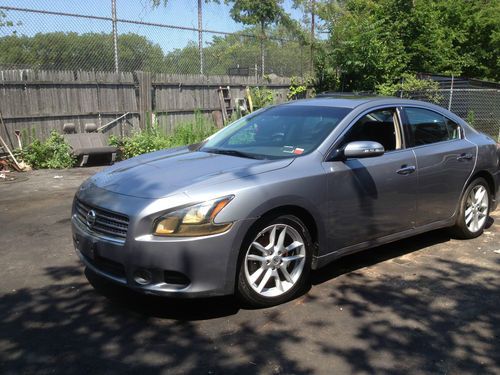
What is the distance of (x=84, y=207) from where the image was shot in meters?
3.99

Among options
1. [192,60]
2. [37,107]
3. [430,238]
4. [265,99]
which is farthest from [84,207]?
[265,99]

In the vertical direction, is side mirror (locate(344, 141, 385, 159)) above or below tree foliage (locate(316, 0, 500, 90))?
below

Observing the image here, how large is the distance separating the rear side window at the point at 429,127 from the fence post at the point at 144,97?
328 inches

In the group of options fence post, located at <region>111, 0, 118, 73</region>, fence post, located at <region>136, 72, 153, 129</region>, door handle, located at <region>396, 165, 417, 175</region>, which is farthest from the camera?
fence post, located at <region>136, 72, 153, 129</region>

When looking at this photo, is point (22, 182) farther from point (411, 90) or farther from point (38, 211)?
point (411, 90)

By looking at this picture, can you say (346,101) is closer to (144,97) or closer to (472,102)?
(144,97)

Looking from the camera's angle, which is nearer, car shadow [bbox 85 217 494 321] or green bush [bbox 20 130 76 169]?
car shadow [bbox 85 217 494 321]

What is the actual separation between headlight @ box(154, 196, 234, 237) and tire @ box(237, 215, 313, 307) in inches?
12.9

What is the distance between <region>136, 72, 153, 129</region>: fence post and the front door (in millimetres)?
8470

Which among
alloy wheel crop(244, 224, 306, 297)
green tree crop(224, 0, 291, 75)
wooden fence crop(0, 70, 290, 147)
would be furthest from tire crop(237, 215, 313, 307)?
green tree crop(224, 0, 291, 75)

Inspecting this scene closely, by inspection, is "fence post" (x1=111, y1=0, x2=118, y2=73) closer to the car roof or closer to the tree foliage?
the tree foliage

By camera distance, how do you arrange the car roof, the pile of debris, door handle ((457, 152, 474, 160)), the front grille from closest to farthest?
the front grille < the car roof < door handle ((457, 152, 474, 160)) < the pile of debris

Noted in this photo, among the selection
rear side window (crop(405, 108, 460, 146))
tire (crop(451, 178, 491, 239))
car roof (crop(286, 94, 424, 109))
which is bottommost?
tire (crop(451, 178, 491, 239))

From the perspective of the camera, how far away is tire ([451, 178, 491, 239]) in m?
5.57
